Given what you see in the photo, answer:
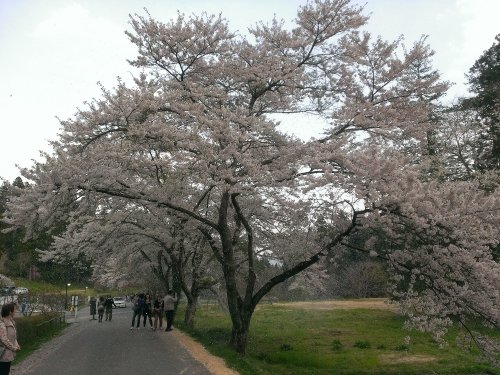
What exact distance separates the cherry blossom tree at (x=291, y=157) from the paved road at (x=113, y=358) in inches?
106

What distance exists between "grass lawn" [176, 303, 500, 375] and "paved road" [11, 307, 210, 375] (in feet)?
3.63

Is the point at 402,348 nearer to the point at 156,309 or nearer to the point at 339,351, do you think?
the point at 339,351

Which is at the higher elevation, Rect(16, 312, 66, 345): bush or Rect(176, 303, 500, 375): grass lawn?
Rect(16, 312, 66, 345): bush

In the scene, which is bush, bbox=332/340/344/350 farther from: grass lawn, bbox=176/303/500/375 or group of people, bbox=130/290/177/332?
group of people, bbox=130/290/177/332

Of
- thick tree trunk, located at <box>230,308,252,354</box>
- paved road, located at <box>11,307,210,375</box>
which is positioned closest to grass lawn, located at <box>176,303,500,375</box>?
thick tree trunk, located at <box>230,308,252,354</box>

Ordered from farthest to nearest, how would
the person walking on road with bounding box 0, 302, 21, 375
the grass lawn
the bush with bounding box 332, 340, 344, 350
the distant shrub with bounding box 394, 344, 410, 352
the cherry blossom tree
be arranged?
1. the bush with bounding box 332, 340, 344, 350
2. the distant shrub with bounding box 394, 344, 410, 352
3. the grass lawn
4. the cherry blossom tree
5. the person walking on road with bounding box 0, 302, 21, 375

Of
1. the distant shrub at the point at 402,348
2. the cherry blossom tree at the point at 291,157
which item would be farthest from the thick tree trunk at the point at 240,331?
the distant shrub at the point at 402,348

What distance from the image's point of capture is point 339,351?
1842 cm

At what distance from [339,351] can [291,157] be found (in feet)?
28.0

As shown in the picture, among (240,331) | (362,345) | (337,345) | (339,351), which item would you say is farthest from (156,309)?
(362,345)

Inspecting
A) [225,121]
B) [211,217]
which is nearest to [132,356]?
[225,121]

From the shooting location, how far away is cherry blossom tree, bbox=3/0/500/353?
10.8 metres

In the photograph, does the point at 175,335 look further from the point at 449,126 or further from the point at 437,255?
the point at 449,126

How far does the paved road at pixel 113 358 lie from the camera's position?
10906mm
